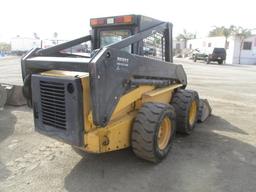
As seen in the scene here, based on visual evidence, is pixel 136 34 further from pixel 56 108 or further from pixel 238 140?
pixel 238 140

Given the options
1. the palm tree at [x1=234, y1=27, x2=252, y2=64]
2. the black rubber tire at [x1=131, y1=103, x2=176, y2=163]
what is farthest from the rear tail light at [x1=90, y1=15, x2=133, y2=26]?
the palm tree at [x1=234, y1=27, x2=252, y2=64]

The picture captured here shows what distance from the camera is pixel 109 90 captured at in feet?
12.2

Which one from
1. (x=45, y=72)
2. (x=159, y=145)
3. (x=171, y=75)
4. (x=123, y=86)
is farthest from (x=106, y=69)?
(x=171, y=75)

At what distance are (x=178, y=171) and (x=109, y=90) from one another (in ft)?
5.38

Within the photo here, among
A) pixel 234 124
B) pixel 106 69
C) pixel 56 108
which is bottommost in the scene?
pixel 234 124

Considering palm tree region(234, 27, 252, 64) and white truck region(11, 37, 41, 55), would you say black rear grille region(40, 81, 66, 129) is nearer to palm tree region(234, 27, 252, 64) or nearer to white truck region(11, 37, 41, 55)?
palm tree region(234, 27, 252, 64)

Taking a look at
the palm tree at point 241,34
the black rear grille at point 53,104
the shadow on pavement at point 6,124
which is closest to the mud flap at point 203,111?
the black rear grille at point 53,104

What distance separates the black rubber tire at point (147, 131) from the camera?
422 centimetres

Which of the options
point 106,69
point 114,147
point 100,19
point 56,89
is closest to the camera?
point 106,69

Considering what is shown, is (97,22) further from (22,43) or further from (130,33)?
(22,43)

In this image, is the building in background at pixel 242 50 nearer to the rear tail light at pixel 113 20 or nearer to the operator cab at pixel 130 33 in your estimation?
the operator cab at pixel 130 33

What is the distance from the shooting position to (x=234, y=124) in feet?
22.5

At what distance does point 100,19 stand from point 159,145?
2.36m

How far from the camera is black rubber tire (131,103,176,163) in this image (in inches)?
166
